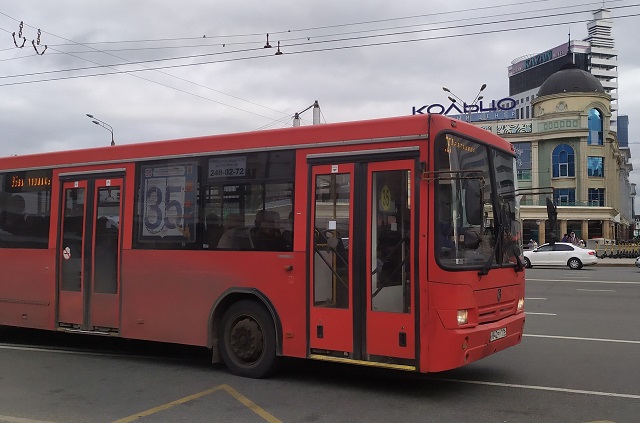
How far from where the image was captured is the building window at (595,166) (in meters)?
64.0

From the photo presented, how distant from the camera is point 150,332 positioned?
8500 millimetres

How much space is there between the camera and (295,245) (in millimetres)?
7395

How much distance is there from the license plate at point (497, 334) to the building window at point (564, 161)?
205ft

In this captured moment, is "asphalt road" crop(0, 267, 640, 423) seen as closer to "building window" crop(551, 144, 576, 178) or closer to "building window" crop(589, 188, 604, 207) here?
"building window" crop(589, 188, 604, 207)

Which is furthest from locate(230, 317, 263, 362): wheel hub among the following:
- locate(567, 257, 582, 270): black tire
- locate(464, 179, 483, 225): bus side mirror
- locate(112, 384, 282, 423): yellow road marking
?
locate(567, 257, 582, 270): black tire

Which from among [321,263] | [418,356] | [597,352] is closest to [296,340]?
[321,263]

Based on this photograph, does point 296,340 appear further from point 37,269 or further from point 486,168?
point 37,269

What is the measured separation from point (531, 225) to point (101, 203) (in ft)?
195

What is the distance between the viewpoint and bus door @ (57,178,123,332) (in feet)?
29.3

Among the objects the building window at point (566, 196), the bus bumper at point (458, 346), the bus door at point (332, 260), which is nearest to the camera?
the bus bumper at point (458, 346)

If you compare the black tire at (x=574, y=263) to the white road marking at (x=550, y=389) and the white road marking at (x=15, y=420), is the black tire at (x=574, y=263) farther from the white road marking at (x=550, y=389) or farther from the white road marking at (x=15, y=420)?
the white road marking at (x=15, y=420)

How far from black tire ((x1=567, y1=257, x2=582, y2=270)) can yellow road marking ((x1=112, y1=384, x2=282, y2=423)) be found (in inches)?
1021

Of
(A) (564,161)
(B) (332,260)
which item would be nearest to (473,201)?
(B) (332,260)

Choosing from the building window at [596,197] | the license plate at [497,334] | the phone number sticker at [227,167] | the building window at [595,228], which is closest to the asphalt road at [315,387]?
the license plate at [497,334]
